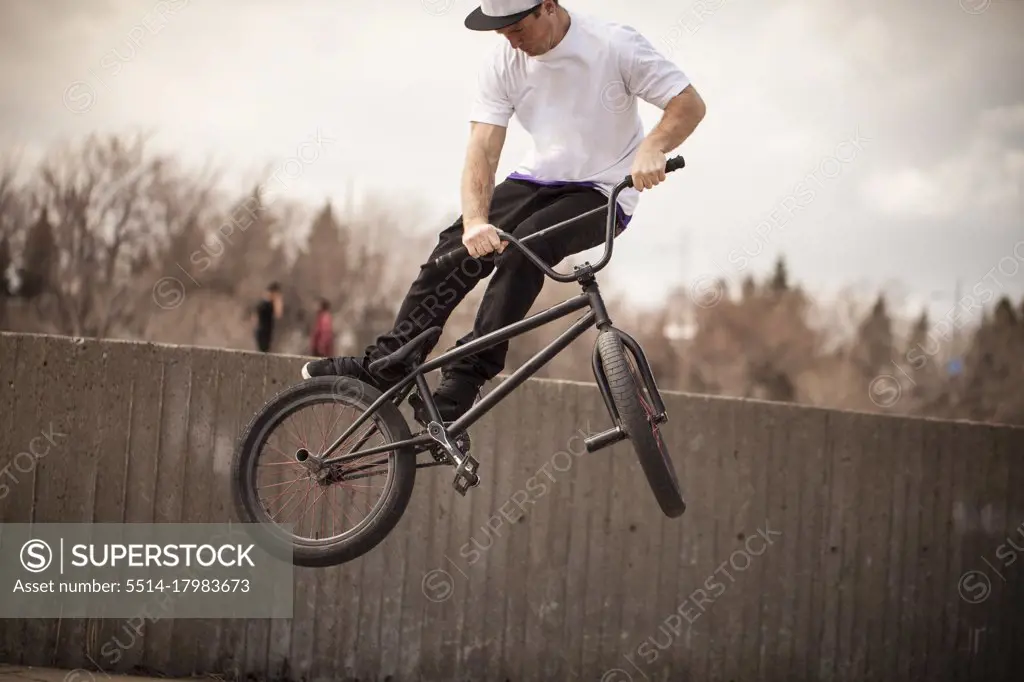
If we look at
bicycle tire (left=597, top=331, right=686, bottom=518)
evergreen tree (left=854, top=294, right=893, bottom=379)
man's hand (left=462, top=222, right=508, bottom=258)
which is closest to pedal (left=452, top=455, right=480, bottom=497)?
bicycle tire (left=597, top=331, right=686, bottom=518)

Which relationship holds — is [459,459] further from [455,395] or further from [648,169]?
[648,169]

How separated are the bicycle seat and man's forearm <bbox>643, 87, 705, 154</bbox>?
3.99ft

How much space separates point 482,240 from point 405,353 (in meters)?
0.60

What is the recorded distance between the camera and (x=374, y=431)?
443 cm

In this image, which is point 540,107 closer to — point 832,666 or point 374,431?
point 374,431

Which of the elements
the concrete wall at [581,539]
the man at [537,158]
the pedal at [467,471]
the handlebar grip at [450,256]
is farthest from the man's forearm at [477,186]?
the concrete wall at [581,539]

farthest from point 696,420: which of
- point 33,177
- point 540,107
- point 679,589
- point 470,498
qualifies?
point 33,177

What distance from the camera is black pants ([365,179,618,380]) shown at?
14.3ft

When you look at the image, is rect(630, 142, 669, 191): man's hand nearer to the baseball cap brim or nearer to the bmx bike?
the bmx bike

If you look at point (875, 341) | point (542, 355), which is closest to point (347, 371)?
point (542, 355)

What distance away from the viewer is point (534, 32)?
4.29 metres

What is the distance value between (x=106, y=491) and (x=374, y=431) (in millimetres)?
4224

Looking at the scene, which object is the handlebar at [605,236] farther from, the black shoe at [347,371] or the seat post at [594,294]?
the black shoe at [347,371]

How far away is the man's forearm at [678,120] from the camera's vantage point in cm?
415
